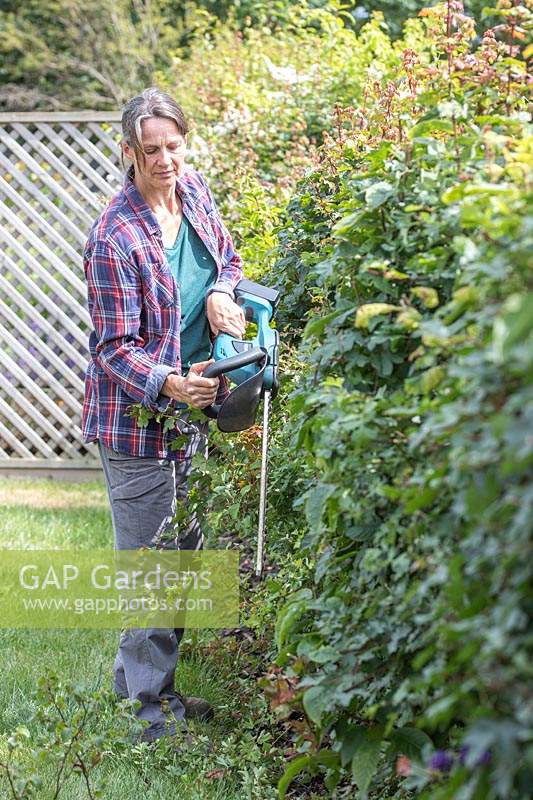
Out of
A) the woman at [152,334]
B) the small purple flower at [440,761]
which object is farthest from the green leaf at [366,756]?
the woman at [152,334]

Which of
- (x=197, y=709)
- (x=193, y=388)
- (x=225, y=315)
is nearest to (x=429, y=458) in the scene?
(x=193, y=388)

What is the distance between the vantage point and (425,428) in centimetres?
154

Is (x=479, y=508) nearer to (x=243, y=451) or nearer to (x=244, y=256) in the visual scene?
(x=243, y=451)

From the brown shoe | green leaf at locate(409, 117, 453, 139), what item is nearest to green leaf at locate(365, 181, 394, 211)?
green leaf at locate(409, 117, 453, 139)

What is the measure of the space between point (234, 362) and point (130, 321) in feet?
1.33

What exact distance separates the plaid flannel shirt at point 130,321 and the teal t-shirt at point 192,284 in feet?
0.14

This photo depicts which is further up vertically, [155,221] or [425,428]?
[425,428]

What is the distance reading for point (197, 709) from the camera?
3381mm

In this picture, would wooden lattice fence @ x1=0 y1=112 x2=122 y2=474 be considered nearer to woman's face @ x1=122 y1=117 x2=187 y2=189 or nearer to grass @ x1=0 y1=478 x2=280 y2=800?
grass @ x1=0 y1=478 x2=280 y2=800

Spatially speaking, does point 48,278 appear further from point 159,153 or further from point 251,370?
point 251,370

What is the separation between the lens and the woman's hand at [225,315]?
10.3 ft

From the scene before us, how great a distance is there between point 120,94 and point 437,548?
1277cm

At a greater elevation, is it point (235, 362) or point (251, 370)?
point (235, 362)

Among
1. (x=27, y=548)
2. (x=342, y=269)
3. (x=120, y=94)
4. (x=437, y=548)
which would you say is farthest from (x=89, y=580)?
(x=120, y=94)
